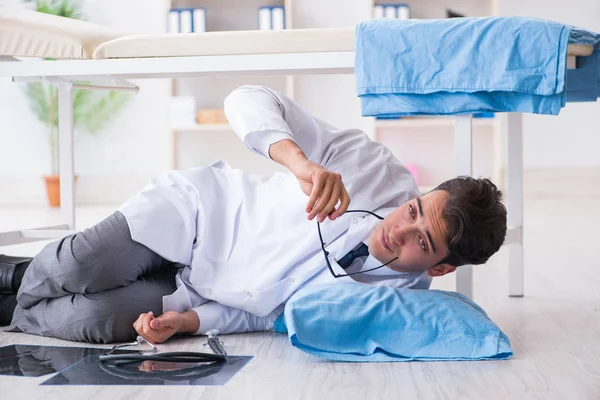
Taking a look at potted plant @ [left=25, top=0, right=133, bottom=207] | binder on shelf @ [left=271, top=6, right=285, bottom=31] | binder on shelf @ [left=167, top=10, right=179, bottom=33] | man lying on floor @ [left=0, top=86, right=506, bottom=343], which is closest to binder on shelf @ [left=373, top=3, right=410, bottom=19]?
binder on shelf @ [left=271, top=6, right=285, bottom=31]

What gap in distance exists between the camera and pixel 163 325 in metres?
1.59

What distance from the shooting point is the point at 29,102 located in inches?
212

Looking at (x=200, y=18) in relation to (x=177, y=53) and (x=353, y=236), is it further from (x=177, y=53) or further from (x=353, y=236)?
(x=353, y=236)

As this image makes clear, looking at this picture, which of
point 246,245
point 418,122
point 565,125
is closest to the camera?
point 246,245

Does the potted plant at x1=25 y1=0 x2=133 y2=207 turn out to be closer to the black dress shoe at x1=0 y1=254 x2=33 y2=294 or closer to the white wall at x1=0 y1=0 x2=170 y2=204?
the white wall at x1=0 y1=0 x2=170 y2=204

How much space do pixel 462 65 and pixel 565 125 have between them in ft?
12.0

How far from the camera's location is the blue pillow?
1460 mm

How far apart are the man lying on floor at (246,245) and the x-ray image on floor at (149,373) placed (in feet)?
0.60

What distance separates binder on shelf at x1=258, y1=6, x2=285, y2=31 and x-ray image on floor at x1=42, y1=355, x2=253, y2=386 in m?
3.66

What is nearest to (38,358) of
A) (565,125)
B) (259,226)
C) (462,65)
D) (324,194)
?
(259,226)

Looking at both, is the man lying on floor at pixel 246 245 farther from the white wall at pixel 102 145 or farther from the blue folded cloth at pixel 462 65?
the white wall at pixel 102 145

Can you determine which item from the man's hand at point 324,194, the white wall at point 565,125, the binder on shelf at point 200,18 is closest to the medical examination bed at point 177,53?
the man's hand at point 324,194

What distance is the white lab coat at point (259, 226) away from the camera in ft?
5.39

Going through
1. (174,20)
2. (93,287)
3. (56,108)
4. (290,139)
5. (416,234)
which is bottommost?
(93,287)
